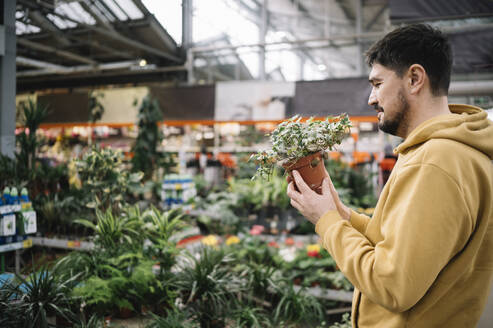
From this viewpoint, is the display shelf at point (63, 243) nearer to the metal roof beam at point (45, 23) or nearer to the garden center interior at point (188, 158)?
the garden center interior at point (188, 158)

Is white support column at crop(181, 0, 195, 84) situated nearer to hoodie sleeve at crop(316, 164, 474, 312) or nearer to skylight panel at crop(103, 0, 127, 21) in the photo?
skylight panel at crop(103, 0, 127, 21)

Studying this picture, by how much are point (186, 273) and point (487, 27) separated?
5.69 meters

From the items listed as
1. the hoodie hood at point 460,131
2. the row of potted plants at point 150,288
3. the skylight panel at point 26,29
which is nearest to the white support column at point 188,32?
the skylight panel at point 26,29

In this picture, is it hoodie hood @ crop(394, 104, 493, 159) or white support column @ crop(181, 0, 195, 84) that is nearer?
hoodie hood @ crop(394, 104, 493, 159)

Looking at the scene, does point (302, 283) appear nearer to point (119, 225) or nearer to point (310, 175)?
point (119, 225)

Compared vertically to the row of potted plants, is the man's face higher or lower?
higher

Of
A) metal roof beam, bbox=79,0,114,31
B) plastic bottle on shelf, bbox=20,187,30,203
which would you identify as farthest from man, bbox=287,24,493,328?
metal roof beam, bbox=79,0,114,31

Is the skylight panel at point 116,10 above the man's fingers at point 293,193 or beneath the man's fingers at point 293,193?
above

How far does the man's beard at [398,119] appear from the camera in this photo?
1.19m

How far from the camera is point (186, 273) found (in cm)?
312

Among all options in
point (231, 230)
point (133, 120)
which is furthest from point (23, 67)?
point (231, 230)

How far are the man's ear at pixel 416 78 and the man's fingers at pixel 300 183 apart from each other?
0.48 m

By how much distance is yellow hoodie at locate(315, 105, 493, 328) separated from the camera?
965 millimetres

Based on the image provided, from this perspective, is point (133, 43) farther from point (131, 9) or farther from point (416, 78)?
point (416, 78)
